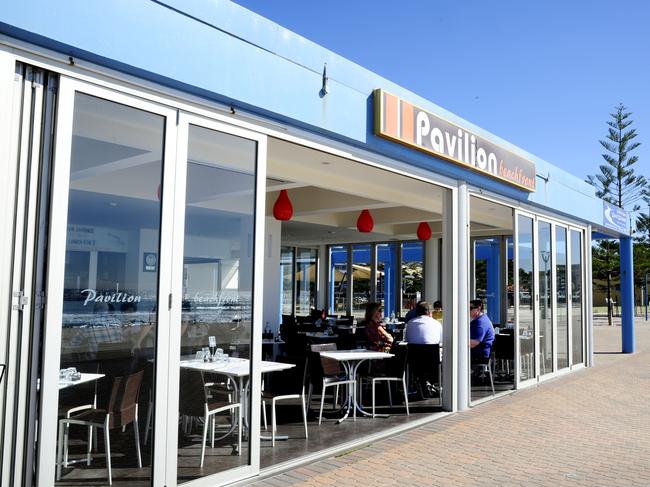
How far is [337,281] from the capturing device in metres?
19.9

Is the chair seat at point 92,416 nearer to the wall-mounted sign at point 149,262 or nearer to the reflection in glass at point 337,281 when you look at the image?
the wall-mounted sign at point 149,262

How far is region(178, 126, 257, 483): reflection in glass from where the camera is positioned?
3.86m

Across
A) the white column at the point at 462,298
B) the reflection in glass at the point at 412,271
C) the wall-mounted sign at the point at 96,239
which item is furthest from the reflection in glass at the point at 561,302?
the wall-mounted sign at the point at 96,239

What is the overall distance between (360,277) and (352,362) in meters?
13.1

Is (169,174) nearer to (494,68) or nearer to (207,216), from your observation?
(207,216)

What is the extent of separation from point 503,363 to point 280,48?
7.23 m

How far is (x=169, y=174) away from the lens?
3750 millimetres

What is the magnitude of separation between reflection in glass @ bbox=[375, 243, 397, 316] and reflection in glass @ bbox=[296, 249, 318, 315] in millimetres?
2266

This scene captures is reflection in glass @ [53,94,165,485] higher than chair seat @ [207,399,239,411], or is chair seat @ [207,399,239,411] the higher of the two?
reflection in glass @ [53,94,165,485]

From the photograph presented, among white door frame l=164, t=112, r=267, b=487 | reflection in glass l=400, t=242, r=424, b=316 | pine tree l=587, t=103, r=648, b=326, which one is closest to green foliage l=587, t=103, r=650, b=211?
pine tree l=587, t=103, r=648, b=326

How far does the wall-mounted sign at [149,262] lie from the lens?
359 centimetres

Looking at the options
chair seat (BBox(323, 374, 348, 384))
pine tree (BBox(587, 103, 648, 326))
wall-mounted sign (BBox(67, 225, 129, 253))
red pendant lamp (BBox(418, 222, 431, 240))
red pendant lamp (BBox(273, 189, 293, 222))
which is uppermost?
pine tree (BBox(587, 103, 648, 326))

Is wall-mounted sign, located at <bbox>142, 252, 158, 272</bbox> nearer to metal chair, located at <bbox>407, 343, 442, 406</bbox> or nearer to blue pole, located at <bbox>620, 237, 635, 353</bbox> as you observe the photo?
metal chair, located at <bbox>407, 343, 442, 406</bbox>

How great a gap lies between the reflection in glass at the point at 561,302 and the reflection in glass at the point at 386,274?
28.7 ft
